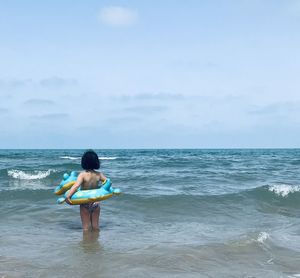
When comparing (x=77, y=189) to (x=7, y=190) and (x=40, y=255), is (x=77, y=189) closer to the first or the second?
(x=40, y=255)

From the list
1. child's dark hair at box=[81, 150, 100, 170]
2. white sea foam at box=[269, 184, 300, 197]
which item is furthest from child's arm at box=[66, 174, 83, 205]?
white sea foam at box=[269, 184, 300, 197]

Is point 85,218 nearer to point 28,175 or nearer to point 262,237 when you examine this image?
point 262,237

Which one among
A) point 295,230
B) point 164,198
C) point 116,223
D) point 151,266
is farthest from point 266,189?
point 151,266

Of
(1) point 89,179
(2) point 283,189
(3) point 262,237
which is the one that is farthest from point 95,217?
(2) point 283,189

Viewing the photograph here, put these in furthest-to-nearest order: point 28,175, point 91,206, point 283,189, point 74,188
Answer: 1. point 28,175
2. point 283,189
3. point 91,206
4. point 74,188

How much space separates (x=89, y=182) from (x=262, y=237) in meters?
3.09

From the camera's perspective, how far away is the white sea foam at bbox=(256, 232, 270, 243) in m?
7.14

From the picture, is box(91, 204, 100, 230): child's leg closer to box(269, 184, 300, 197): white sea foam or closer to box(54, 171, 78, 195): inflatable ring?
box(54, 171, 78, 195): inflatable ring

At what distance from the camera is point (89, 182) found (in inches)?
300

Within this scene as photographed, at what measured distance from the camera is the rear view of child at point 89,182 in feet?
24.7

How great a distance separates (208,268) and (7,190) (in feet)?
31.8

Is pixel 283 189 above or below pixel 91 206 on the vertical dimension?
below

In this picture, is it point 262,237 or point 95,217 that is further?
point 95,217

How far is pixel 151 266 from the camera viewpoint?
561 cm
